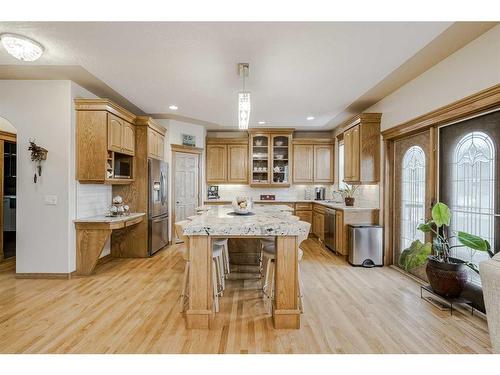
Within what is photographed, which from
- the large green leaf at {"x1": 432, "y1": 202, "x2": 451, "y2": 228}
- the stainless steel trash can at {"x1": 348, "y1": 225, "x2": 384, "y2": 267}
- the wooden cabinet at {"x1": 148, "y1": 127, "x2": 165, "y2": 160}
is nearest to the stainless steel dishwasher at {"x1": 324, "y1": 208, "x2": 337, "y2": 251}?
the stainless steel trash can at {"x1": 348, "y1": 225, "x2": 384, "y2": 267}

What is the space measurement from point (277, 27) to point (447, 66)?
196 cm

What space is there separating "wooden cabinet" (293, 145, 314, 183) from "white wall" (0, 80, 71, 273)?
468cm

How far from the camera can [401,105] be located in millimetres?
3699

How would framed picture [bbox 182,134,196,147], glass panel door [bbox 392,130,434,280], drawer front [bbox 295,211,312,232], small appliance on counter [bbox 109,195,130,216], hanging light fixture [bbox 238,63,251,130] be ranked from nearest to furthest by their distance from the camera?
hanging light fixture [bbox 238,63,251,130] → glass panel door [bbox 392,130,434,280] → small appliance on counter [bbox 109,195,130,216] → framed picture [bbox 182,134,196,147] → drawer front [bbox 295,211,312,232]

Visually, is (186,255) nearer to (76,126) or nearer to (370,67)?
(76,126)

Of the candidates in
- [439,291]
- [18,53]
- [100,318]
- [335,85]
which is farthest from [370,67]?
[100,318]

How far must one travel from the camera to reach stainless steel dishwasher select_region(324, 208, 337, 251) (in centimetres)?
474

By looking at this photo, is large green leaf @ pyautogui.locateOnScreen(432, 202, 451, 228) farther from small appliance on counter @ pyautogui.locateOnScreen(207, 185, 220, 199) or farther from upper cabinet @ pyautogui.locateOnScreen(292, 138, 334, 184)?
small appliance on counter @ pyautogui.locateOnScreen(207, 185, 220, 199)

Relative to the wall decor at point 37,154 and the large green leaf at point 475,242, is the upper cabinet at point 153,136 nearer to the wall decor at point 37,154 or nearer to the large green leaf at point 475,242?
the wall decor at point 37,154

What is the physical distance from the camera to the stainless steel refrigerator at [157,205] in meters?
4.55

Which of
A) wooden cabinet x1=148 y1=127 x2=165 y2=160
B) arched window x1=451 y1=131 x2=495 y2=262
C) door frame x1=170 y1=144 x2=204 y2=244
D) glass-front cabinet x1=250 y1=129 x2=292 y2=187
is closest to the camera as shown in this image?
arched window x1=451 y1=131 x2=495 y2=262

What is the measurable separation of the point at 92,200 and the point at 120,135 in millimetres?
1086

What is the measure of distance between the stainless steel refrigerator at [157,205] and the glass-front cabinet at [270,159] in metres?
2.23

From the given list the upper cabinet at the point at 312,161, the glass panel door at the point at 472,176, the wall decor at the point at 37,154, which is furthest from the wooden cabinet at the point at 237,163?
the glass panel door at the point at 472,176
